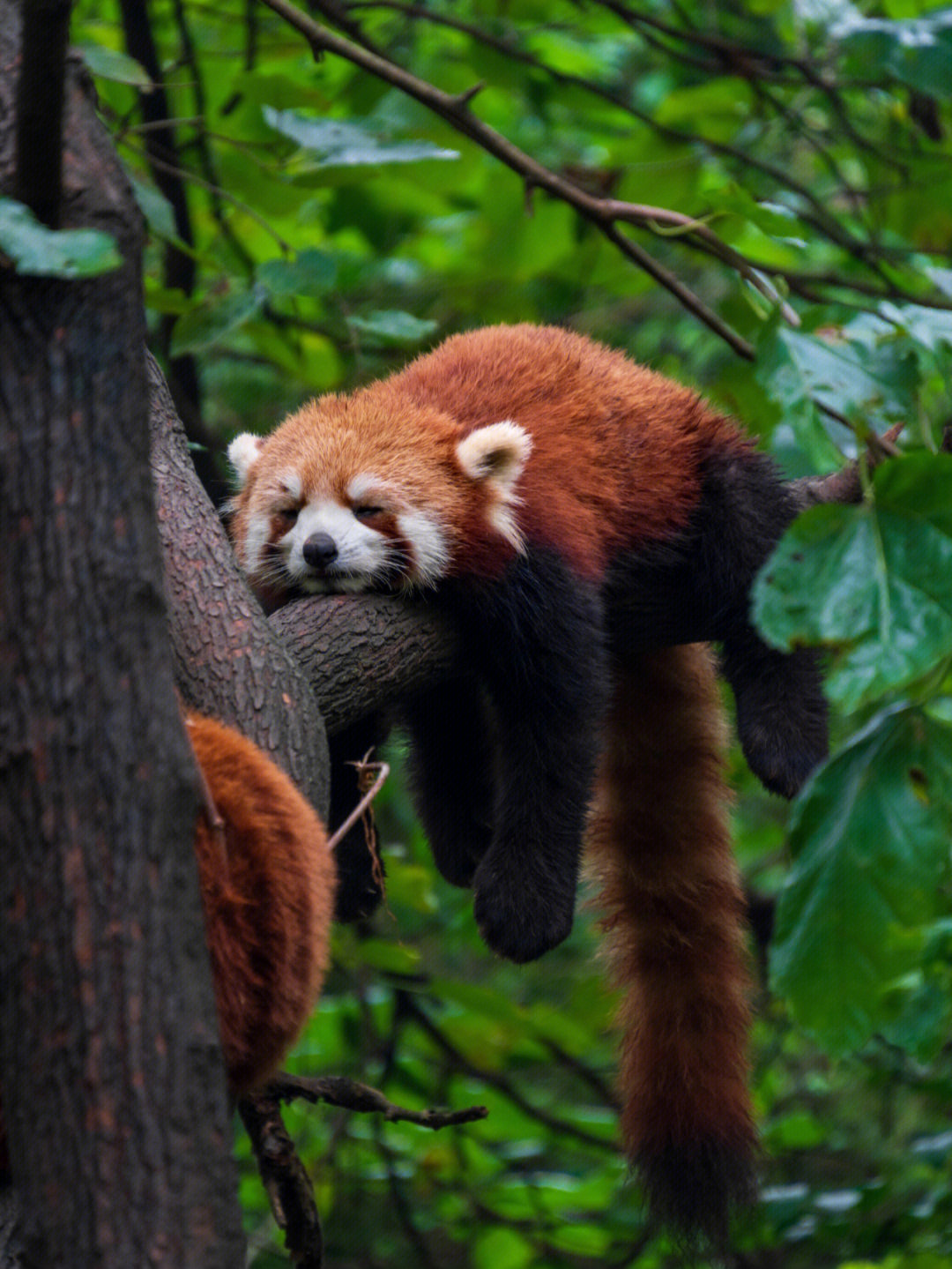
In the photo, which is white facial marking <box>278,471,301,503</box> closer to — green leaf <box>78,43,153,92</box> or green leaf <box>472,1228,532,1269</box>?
green leaf <box>78,43,153,92</box>

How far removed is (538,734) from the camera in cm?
266

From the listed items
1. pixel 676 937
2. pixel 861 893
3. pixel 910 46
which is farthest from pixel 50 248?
pixel 910 46

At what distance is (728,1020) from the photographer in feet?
9.46

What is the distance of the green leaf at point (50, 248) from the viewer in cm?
114

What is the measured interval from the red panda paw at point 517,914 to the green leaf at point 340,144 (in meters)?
1.65

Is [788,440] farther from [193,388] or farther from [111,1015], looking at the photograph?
[111,1015]

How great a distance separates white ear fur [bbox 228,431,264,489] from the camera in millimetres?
3062

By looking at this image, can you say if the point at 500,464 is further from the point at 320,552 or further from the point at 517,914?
the point at 517,914

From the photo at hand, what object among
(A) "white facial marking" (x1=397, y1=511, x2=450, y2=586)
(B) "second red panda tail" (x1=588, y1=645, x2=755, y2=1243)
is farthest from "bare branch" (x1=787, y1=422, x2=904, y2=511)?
(A) "white facial marking" (x1=397, y1=511, x2=450, y2=586)

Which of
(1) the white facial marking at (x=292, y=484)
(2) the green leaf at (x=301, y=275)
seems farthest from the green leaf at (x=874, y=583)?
(2) the green leaf at (x=301, y=275)

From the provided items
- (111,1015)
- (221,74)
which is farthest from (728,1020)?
(221,74)

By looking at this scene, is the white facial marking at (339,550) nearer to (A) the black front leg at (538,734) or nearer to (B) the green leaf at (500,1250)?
(A) the black front leg at (538,734)

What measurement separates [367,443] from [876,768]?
1.71m

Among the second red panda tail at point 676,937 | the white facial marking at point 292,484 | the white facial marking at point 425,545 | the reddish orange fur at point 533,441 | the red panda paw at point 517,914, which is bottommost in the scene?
the second red panda tail at point 676,937
